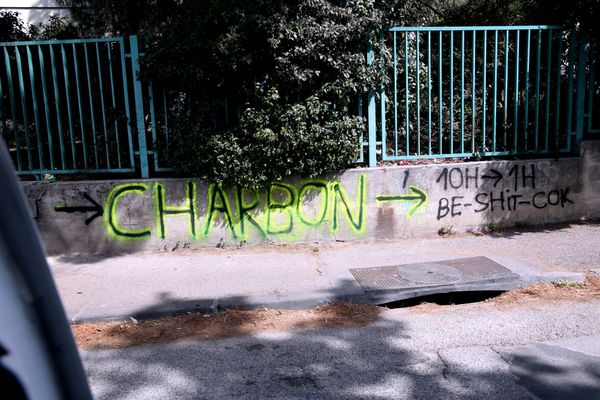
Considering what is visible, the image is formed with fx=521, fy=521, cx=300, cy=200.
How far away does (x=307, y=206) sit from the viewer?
259 inches

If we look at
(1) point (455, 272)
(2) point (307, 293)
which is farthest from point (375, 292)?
(1) point (455, 272)

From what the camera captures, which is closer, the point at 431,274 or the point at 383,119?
the point at 431,274

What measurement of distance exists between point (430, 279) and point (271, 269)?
1720 millimetres

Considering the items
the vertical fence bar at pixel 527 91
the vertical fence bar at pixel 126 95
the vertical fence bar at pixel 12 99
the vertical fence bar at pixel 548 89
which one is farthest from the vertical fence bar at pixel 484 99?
the vertical fence bar at pixel 12 99

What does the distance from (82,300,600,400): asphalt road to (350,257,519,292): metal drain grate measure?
463 millimetres

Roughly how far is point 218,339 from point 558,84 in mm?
5687

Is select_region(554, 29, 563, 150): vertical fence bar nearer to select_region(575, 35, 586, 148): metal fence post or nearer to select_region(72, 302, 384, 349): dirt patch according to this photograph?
select_region(575, 35, 586, 148): metal fence post

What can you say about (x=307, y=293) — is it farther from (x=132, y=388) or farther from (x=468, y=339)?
(x=132, y=388)

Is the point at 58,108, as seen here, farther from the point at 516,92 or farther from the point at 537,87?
the point at 537,87

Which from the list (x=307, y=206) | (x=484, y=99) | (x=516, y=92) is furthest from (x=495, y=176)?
(x=307, y=206)

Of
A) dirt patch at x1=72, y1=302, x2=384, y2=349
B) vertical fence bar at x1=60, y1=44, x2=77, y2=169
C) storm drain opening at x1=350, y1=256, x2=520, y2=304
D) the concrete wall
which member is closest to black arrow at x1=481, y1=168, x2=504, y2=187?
the concrete wall

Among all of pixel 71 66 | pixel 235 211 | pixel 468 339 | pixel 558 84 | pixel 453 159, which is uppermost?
pixel 71 66

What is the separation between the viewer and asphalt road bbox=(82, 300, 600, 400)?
3412 mm

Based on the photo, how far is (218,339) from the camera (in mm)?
4312
